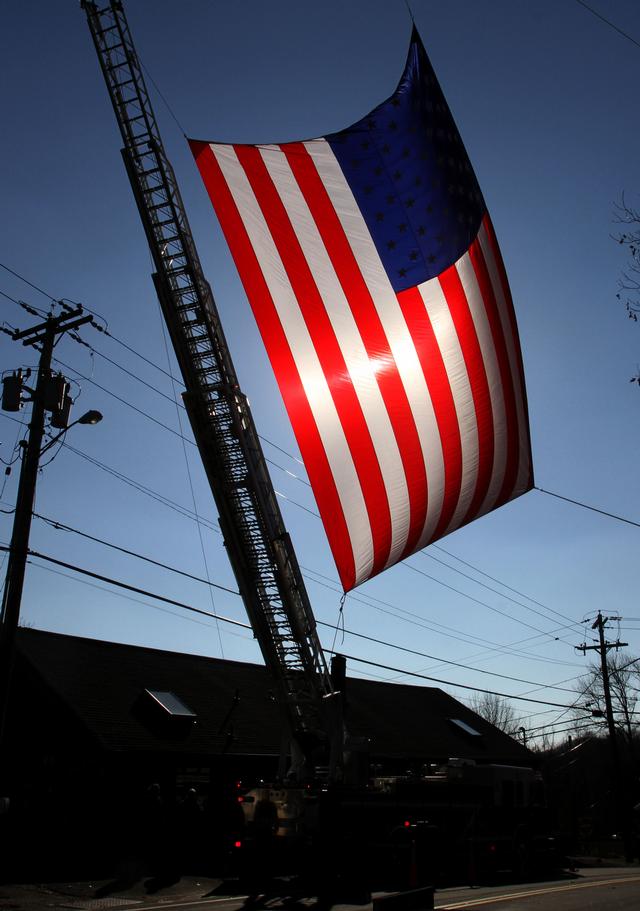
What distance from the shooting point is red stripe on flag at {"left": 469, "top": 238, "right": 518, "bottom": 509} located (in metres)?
13.3

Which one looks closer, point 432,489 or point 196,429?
point 432,489

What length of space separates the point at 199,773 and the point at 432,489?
1368 centimetres

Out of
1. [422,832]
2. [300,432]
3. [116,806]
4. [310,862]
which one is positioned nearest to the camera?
[300,432]

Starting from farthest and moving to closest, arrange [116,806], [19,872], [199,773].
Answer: [199,773]
[116,806]
[19,872]

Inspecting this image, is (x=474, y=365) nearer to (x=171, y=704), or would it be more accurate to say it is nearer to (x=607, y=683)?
(x=171, y=704)

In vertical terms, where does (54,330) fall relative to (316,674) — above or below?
above

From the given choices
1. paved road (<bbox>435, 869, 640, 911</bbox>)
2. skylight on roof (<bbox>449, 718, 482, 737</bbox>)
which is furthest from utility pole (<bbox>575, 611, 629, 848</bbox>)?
paved road (<bbox>435, 869, 640, 911</bbox>)

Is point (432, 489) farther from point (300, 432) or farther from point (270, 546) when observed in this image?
point (270, 546)

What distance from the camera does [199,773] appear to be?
22719mm

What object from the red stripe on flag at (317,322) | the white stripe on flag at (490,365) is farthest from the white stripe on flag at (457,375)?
the red stripe on flag at (317,322)

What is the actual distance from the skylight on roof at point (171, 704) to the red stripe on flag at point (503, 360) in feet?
41.7

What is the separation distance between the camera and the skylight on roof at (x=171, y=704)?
72.3 feet

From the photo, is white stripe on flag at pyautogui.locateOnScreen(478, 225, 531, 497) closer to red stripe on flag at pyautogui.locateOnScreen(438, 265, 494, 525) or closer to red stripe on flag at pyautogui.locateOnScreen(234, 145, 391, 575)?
red stripe on flag at pyautogui.locateOnScreen(438, 265, 494, 525)

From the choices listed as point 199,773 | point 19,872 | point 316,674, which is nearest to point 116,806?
point 199,773
